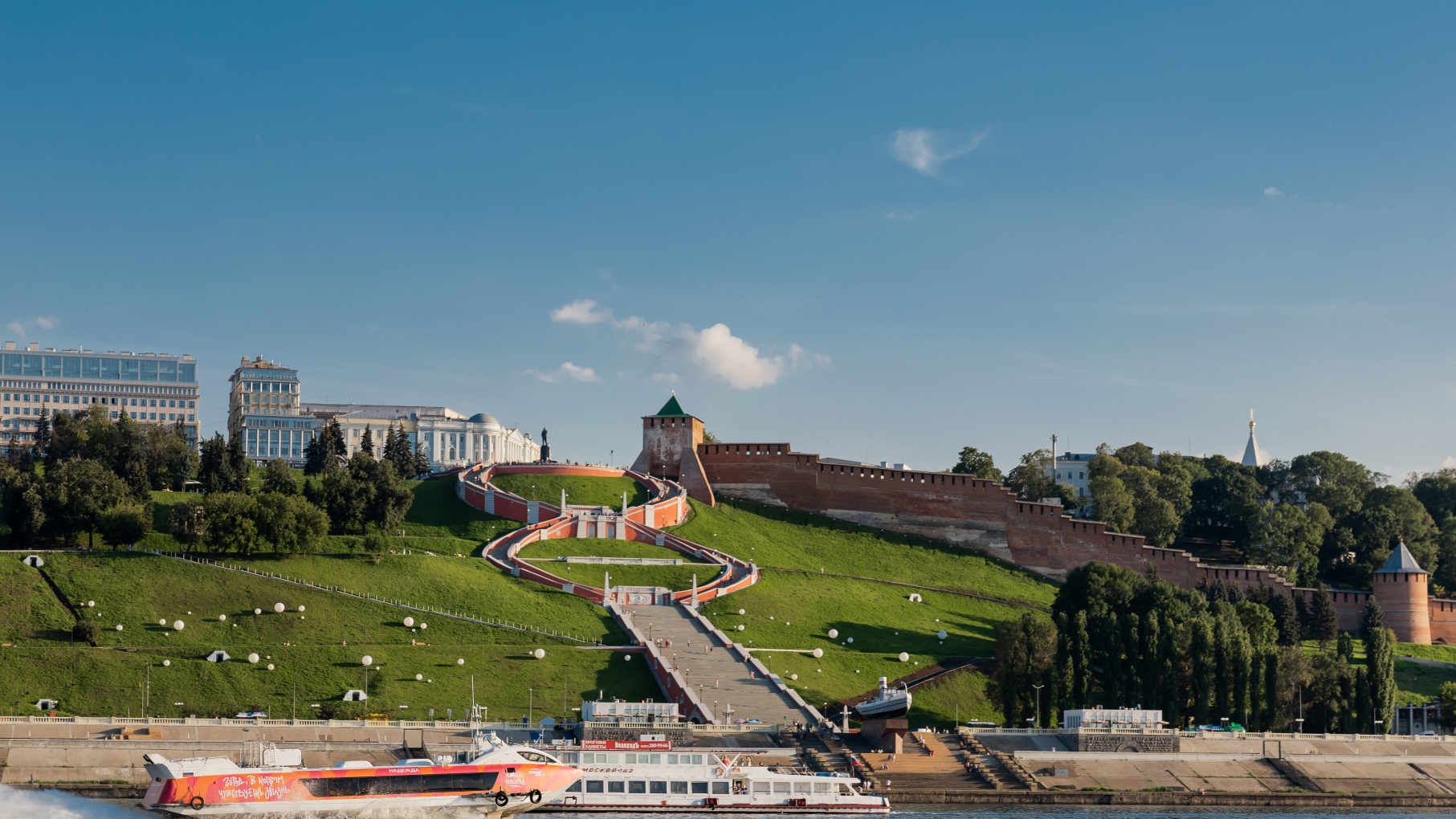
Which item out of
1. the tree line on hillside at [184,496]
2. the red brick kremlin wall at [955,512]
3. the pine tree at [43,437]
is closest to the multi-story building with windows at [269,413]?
the pine tree at [43,437]

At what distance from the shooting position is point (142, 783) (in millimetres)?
51844

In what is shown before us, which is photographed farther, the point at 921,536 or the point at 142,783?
the point at 921,536

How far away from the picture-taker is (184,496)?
320 ft

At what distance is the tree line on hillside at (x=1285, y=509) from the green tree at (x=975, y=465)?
3.4 inches

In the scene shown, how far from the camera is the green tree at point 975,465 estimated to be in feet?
403

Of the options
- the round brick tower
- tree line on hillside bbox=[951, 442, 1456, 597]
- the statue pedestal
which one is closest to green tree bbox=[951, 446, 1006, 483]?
tree line on hillside bbox=[951, 442, 1456, 597]

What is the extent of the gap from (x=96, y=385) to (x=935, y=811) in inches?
6236

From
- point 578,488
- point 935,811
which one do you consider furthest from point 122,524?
point 935,811

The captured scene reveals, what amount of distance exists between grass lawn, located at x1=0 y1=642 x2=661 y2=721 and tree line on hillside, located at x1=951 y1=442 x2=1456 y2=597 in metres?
61.6

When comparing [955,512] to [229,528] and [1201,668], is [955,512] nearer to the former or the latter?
[1201,668]

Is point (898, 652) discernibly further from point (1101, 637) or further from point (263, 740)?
point (263, 740)

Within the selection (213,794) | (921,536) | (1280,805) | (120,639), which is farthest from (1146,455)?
(213,794)

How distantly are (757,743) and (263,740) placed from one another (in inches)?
782

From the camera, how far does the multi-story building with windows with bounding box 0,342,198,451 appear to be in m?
178
